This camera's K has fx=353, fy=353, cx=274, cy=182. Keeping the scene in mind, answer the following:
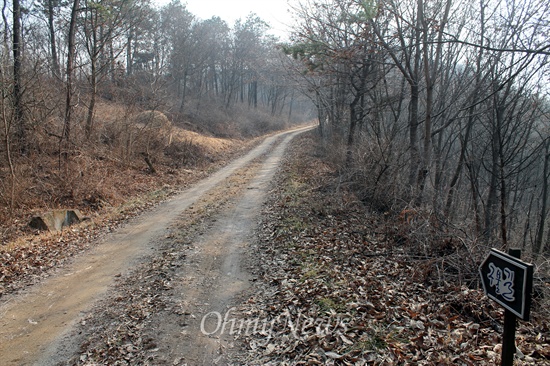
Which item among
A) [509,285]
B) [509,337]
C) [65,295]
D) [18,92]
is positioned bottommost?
[65,295]

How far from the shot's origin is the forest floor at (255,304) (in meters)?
4.46

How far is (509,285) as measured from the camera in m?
2.70

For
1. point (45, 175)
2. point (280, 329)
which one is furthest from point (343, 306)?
point (45, 175)

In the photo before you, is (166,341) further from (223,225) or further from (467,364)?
(223,225)

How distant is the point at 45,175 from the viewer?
13.1m

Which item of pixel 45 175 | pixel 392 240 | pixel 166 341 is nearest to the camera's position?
pixel 166 341

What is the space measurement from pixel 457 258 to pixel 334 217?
12.9 feet

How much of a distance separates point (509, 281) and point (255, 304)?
389 cm

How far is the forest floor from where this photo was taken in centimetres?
446

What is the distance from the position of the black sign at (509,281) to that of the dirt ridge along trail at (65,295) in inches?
207

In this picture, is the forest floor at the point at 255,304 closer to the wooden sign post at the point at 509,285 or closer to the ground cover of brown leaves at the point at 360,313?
the ground cover of brown leaves at the point at 360,313

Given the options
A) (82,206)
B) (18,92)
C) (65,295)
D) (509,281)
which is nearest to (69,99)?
(18,92)

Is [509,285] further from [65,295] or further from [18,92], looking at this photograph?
[18,92]

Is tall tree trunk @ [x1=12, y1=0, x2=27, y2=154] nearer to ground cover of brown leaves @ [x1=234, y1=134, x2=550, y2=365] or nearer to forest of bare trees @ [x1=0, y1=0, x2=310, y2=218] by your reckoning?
forest of bare trees @ [x1=0, y1=0, x2=310, y2=218]
